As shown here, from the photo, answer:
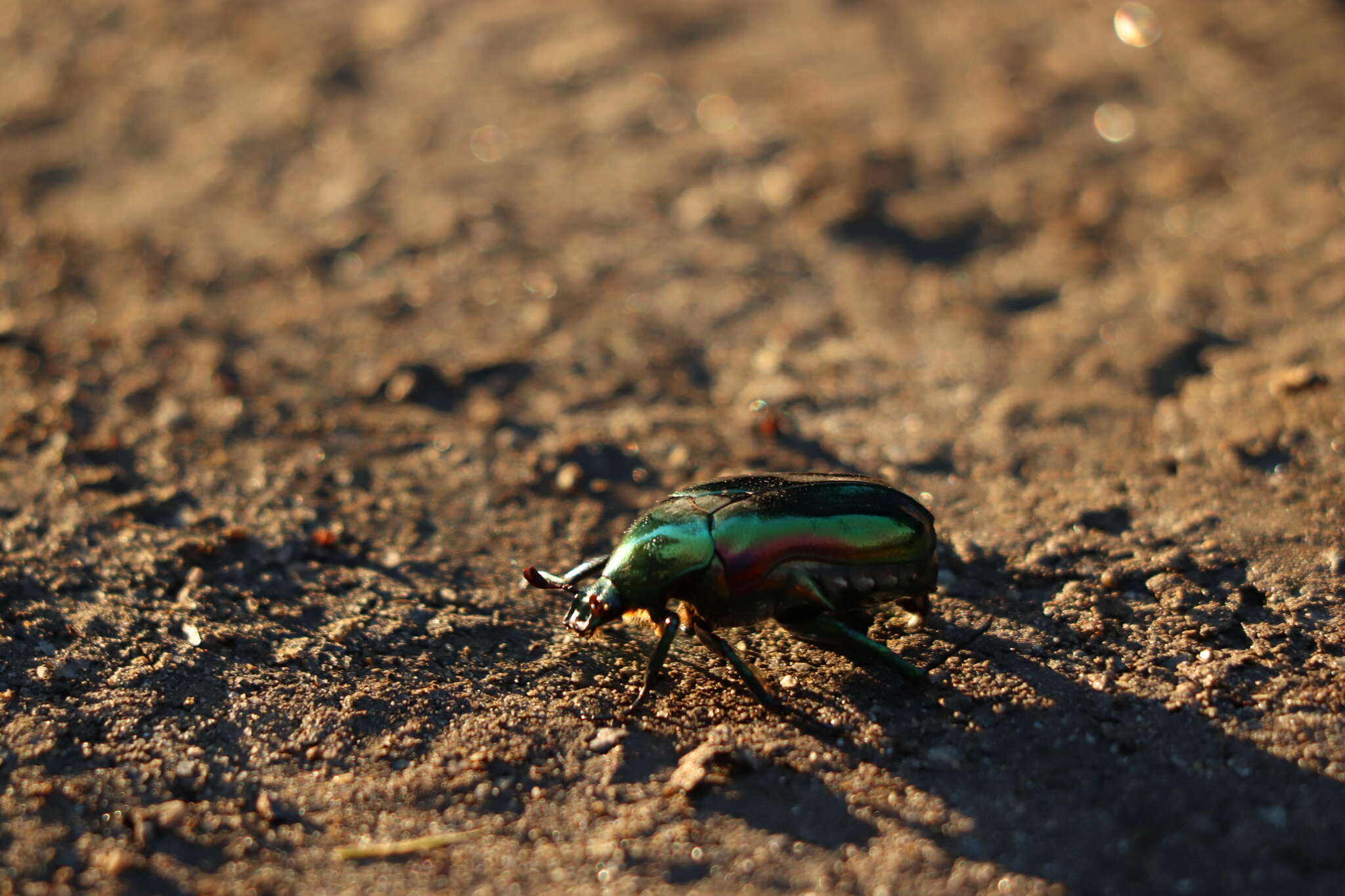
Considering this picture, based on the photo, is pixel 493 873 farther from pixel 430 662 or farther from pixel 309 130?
pixel 309 130

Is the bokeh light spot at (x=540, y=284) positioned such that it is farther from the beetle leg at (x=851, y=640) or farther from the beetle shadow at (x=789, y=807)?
the beetle shadow at (x=789, y=807)

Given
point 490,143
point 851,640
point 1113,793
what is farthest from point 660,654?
point 490,143

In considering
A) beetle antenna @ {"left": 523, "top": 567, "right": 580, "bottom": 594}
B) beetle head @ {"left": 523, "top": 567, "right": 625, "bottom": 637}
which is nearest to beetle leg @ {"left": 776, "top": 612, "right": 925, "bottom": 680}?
beetle head @ {"left": 523, "top": 567, "right": 625, "bottom": 637}

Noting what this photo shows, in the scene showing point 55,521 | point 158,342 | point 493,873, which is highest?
point 158,342

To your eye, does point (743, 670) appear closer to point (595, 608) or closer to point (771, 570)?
point (771, 570)

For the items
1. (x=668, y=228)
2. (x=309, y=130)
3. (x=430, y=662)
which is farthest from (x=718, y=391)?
(x=309, y=130)

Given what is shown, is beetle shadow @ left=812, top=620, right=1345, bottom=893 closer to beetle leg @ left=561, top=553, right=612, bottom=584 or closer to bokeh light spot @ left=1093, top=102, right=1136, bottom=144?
beetle leg @ left=561, top=553, right=612, bottom=584

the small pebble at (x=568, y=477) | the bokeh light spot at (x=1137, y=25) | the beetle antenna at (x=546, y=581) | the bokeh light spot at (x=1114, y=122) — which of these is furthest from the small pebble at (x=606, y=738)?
the bokeh light spot at (x=1137, y=25)
